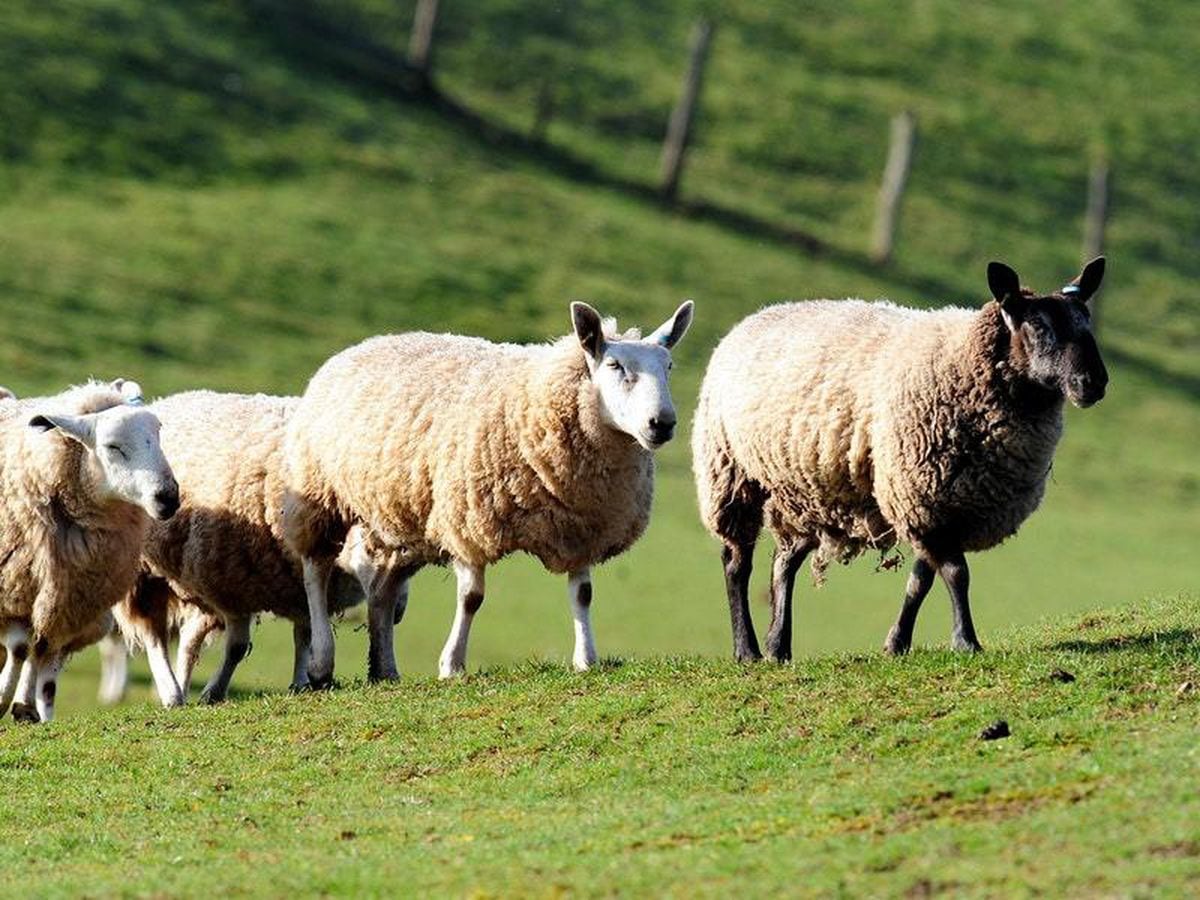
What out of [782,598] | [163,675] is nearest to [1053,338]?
[782,598]

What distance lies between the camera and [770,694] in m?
13.3

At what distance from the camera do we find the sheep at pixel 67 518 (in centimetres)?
1584

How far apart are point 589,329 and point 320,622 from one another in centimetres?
338

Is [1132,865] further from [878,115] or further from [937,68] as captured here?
[937,68]

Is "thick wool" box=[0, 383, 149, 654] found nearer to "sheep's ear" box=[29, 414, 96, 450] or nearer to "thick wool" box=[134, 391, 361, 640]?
"sheep's ear" box=[29, 414, 96, 450]

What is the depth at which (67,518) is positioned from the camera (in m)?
16.1

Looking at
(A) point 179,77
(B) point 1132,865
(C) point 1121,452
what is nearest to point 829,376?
(B) point 1132,865

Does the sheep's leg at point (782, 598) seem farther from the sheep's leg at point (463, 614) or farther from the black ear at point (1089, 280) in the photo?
the black ear at point (1089, 280)

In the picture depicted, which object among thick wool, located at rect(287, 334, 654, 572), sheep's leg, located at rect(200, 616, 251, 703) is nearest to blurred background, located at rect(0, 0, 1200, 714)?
sheep's leg, located at rect(200, 616, 251, 703)

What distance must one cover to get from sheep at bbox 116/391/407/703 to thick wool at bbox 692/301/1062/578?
319 centimetres

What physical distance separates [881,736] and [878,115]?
54.6 meters

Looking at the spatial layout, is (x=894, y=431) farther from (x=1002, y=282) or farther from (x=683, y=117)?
(x=683, y=117)

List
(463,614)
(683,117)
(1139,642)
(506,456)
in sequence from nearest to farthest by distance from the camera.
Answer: (1139,642), (506,456), (463,614), (683,117)

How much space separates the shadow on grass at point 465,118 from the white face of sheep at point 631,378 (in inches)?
1559
